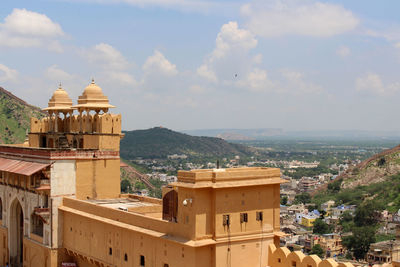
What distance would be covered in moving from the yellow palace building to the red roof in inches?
4.5

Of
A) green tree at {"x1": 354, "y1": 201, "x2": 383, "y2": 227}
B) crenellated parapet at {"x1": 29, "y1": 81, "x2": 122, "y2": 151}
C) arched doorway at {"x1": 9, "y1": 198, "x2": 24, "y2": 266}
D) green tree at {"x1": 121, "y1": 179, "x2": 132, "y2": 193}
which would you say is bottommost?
green tree at {"x1": 354, "y1": 201, "x2": 383, "y2": 227}

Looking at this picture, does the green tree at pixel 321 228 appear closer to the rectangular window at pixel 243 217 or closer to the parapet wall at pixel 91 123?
the parapet wall at pixel 91 123

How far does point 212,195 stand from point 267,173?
104 inches

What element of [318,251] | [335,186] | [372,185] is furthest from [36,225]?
[335,186]

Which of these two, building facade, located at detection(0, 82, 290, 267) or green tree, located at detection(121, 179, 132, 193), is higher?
building facade, located at detection(0, 82, 290, 267)

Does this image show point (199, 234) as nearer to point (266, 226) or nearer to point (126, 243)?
point (266, 226)

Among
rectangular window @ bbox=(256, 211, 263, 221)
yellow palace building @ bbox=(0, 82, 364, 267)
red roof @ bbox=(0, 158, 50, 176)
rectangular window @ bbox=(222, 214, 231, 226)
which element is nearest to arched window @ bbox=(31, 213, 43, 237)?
yellow palace building @ bbox=(0, 82, 364, 267)

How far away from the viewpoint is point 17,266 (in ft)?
113

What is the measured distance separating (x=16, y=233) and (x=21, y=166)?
5309 mm

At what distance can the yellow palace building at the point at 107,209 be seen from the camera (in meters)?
20.5

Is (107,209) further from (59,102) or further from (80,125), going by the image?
(59,102)

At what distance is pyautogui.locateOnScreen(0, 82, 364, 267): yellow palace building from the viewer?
2052 cm

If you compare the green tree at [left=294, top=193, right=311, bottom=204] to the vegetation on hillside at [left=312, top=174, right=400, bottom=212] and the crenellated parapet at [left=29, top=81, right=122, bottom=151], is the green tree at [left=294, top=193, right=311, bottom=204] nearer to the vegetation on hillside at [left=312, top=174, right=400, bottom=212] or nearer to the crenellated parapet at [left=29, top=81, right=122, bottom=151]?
the vegetation on hillside at [left=312, top=174, right=400, bottom=212]

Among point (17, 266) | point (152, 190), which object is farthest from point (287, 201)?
point (17, 266)
